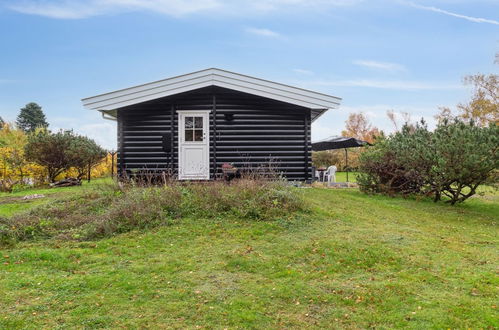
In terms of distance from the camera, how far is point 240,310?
354 centimetres

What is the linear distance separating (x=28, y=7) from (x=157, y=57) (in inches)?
159

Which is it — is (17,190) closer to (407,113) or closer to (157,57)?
(157,57)

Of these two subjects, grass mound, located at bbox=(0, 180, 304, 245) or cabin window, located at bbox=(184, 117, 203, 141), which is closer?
grass mound, located at bbox=(0, 180, 304, 245)

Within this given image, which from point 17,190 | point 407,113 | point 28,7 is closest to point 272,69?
point 28,7

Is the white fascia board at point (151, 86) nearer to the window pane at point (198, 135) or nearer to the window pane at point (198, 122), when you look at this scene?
the window pane at point (198, 122)

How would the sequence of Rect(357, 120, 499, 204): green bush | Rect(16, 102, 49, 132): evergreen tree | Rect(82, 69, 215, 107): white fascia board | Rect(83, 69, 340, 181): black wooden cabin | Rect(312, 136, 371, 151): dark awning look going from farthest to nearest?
Rect(16, 102, 49, 132): evergreen tree → Rect(312, 136, 371, 151): dark awning → Rect(83, 69, 340, 181): black wooden cabin → Rect(82, 69, 215, 107): white fascia board → Rect(357, 120, 499, 204): green bush

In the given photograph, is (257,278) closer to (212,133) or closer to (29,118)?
(212,133)

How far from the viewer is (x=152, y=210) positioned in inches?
263

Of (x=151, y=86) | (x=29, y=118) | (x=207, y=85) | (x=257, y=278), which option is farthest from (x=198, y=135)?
(x=29, y=118)

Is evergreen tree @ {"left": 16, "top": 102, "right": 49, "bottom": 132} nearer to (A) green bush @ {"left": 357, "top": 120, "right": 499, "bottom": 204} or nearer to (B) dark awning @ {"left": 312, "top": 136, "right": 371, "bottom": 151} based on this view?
(B) dark awning @ {"left": 312, "top": 136, "right": 371, "bottom": 151}

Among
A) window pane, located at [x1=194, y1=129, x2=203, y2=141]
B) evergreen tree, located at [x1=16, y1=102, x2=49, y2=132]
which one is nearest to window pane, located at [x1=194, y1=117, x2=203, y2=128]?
window pane, located at [x1=194, y1=129, x2=203, y2=141]

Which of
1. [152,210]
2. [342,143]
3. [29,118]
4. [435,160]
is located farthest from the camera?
→ [29,118]

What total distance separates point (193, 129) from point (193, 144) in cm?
49

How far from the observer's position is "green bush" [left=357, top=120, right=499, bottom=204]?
921cm
